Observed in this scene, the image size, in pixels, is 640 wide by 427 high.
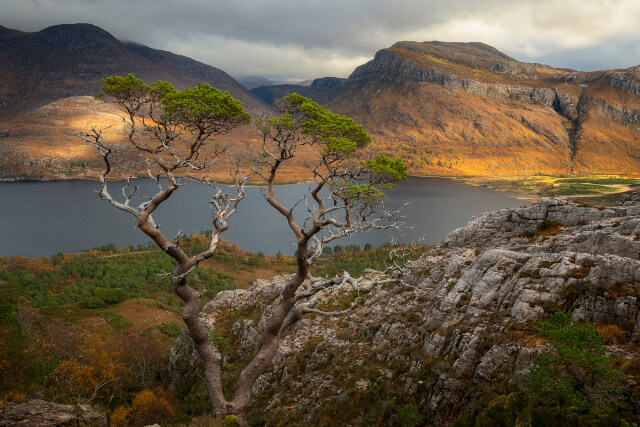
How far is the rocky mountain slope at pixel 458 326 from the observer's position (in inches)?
490

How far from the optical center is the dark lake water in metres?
126

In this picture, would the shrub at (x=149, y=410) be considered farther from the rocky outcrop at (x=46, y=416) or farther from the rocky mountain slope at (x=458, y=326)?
the rocky outcrop at (x=46, y=416)

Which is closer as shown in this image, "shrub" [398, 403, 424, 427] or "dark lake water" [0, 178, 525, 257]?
"shrub" [398, 403, 424, 427]

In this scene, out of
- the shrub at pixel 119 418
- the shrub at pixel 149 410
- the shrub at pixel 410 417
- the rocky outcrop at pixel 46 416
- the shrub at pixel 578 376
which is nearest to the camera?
the shrub at pixel 578 376

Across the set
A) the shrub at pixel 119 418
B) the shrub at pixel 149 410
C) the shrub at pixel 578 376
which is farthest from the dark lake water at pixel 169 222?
the shrub at pixel 578 376

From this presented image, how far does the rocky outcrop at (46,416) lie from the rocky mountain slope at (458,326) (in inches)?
354

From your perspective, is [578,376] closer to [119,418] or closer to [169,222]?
[119,418]

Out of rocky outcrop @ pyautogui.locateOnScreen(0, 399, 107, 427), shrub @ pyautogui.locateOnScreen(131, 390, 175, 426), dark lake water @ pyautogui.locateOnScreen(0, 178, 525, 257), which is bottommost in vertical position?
dark lake water @ pyautogui.locateOnScreen(0, 178, 525, 257)

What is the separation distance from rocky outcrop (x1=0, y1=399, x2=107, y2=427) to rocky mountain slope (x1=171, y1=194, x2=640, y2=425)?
900 cm

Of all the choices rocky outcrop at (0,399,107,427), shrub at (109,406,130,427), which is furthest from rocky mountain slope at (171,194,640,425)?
rocky outcrop at (0,399,107,427)

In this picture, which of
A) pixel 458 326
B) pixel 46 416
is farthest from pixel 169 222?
pixel 458 326

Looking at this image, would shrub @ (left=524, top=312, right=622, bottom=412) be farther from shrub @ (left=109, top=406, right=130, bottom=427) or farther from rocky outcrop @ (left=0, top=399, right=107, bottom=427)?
shrub @ (left=109, top=406, right=130, bottom=427)

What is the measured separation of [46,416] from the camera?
993 centimetres

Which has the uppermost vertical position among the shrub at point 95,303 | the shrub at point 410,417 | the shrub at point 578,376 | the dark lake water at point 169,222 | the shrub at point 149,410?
the shrub at point 578,376
